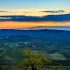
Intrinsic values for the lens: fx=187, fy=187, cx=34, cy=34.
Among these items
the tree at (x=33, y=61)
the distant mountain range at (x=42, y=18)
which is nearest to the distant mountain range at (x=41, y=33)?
the distant mountain range at (x=42, y=18)

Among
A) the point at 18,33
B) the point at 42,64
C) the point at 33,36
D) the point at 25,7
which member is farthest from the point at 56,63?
the point at 25,7

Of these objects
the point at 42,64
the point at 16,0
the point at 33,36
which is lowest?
the point at 42,64

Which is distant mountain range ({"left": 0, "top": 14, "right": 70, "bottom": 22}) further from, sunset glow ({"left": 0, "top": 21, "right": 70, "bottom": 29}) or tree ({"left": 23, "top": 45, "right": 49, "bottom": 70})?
tree ({"left": 23, "top": 45, "right": 49, "bottom": 70})

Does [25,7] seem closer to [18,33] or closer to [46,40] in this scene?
[18,33]

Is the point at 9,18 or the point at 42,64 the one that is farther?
the point at 9,18

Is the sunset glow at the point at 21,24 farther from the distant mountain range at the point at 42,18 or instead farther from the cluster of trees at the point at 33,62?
the cluster of trees at the point at 33,62

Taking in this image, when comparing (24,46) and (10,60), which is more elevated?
(24,46)

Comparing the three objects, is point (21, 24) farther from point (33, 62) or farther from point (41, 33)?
point (33, 62)

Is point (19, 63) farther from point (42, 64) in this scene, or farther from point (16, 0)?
point (16, 0)
